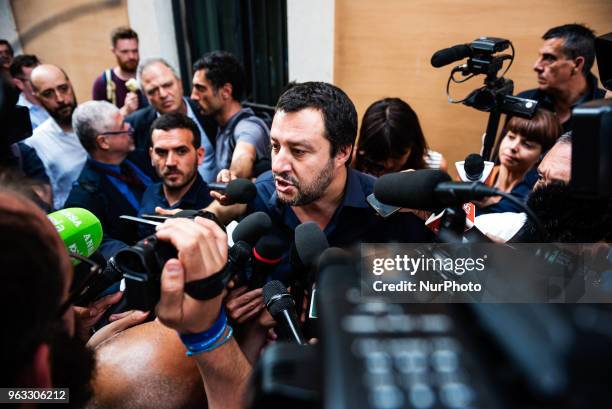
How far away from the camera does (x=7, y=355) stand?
0.59 metres

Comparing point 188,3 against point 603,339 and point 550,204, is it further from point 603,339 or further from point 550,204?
point 603,339

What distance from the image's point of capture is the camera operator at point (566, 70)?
2.67 metres

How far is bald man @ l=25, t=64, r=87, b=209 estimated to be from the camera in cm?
314

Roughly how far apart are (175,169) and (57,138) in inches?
58.9

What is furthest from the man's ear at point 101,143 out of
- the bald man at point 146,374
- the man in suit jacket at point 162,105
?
the bald man at point 146,374

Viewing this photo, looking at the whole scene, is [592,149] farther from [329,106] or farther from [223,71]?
[223,71]

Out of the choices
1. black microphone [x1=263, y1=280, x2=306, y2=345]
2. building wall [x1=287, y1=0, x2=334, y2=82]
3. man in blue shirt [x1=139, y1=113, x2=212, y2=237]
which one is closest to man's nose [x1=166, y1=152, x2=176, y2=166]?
man in blue shirt [x1=139, y1=113, x2=212, y2=237]

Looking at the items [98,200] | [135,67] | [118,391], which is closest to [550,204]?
[118,391]

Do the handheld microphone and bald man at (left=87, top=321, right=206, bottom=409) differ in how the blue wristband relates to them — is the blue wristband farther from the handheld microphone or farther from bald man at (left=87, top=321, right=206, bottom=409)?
Answer: the handheld microphone

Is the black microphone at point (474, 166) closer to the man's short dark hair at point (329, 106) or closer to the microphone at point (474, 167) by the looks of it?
the microphone at point (474, 167)

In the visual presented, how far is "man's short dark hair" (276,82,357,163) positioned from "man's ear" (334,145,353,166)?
12 mm

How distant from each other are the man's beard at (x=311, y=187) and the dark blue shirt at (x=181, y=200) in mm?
824

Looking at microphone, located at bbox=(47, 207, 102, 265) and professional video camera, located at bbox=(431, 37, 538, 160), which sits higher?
professional video camera, located at bbox=(431, 37, 538, 160)

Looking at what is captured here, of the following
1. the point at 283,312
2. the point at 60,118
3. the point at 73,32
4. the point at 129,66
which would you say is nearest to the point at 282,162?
the point at 283,312
